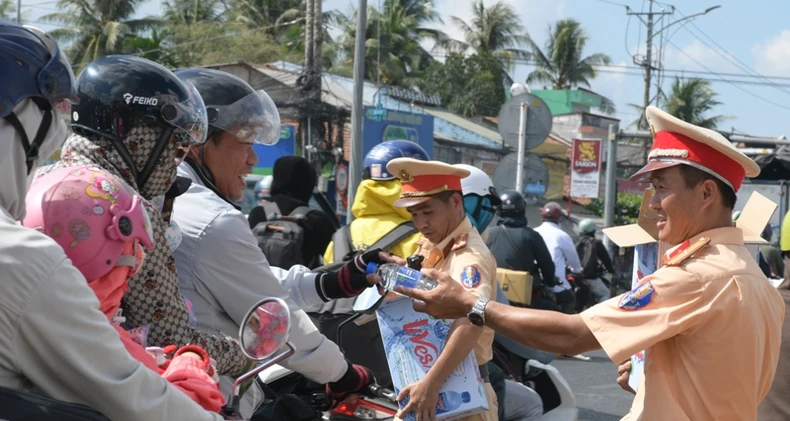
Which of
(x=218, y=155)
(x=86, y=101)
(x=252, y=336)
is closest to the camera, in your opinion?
(x=252, y=336)

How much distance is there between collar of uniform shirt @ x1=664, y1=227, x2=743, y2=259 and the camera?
271cm

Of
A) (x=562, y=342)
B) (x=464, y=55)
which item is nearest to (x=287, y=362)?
(x=562, y=342)

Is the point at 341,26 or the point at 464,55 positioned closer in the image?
the point at 341,26

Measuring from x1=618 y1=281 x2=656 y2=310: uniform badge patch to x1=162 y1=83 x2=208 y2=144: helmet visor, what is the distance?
1332 mm

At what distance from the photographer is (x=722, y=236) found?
272 cm

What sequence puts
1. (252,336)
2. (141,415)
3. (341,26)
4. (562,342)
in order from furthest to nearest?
(341,26) < (562,342) < (252,336) < (141,415)

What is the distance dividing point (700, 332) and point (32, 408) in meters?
1.77

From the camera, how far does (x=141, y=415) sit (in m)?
1.78

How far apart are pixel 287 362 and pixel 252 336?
3.47 ft

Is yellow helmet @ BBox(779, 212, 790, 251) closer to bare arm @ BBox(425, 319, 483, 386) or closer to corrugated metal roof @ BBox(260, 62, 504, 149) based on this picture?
bare arm @ BBox(425, 319, 483, 386)

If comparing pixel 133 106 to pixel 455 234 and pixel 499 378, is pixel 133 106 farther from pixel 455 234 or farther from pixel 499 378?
pixel 499 378

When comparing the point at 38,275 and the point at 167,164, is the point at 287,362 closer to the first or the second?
the point at 167,164

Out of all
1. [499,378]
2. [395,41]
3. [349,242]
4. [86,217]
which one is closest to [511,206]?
[349,242]

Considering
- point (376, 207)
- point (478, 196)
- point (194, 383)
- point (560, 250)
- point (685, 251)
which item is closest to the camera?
point (194, 383)
